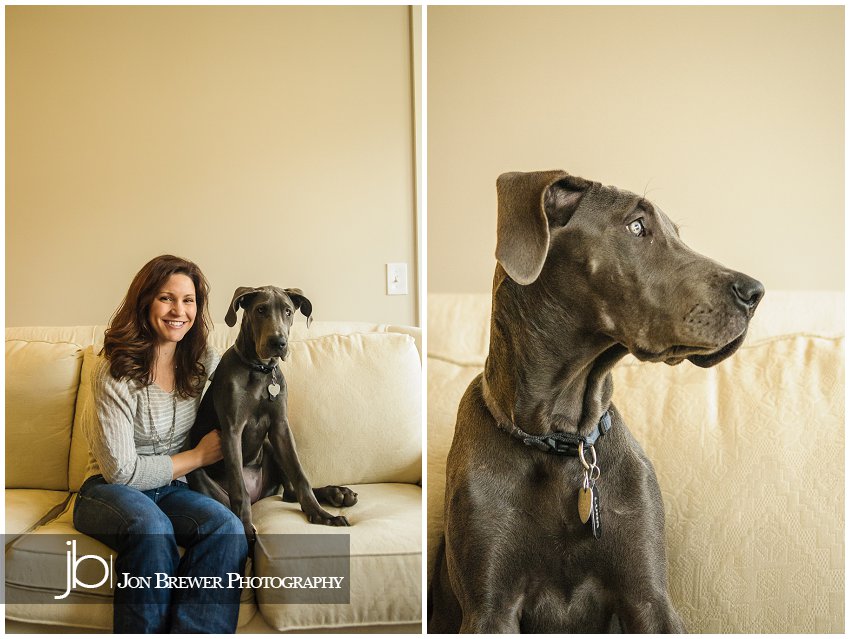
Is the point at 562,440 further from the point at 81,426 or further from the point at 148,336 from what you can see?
the point at 81,426

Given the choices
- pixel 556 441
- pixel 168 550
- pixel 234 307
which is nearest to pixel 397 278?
pixel 234 307

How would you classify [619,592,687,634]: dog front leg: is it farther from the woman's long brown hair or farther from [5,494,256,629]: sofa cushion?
the woman's long brown hair

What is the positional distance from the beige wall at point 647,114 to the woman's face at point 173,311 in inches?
18.6

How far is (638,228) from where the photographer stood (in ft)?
2.99

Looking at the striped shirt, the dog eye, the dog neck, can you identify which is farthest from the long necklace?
the dog eye

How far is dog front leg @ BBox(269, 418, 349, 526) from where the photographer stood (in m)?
1.23

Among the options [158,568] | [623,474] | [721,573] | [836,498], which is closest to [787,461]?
[836,498]

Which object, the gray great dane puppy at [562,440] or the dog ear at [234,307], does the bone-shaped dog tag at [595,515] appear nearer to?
the gray great dane puppy at [562,440]

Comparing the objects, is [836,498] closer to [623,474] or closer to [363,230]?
[623,474]

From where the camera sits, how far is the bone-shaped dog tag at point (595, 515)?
94 centimetres

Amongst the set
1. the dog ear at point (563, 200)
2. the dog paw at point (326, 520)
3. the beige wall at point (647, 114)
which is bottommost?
the dog paw at point (326, 520)

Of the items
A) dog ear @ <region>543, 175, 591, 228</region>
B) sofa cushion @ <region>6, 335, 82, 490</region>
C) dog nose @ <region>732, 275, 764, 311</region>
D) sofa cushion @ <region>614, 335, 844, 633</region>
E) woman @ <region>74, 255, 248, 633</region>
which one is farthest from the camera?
sofa cushion @ <region>6, 335, 82, 490</region>

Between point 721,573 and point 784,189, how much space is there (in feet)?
2.56

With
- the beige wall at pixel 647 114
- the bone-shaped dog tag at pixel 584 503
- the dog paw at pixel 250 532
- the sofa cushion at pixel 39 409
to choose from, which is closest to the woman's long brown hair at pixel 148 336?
the sofa cushion at pixel 39 409
